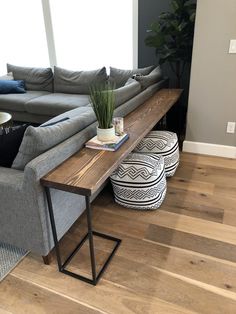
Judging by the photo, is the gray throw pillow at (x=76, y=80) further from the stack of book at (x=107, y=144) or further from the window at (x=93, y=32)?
the stack of book at (x=107, y=144)

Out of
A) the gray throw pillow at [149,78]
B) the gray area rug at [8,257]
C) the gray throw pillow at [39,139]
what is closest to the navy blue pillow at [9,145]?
the gray throw pillow at [39,139]

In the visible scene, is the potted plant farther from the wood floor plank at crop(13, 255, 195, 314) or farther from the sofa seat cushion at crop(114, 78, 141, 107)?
the wood floor plank at crop(13, 255, 195, 314)

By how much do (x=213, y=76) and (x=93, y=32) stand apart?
2.34 metres

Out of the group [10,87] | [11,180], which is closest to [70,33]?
[10,87]

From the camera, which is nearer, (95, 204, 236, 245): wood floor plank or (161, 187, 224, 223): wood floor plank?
(95, 204, 236, 245): wood floor plank

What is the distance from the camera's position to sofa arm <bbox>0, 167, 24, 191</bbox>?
1.42m

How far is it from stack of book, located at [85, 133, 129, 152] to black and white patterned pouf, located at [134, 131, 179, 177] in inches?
27.0

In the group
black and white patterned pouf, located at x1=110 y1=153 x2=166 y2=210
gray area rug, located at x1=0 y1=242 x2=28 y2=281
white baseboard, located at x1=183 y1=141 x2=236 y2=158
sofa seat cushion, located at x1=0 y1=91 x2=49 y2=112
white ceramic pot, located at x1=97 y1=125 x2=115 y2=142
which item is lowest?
gray area rug, located at x1=0 y1=242 x2=28 y2=281

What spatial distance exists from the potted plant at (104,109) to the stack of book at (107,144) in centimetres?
3

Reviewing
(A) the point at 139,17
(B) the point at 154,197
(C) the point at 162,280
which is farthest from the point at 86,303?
(A) the point at 139,17

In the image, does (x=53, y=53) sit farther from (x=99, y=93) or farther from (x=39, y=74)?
(x=99, y=93)

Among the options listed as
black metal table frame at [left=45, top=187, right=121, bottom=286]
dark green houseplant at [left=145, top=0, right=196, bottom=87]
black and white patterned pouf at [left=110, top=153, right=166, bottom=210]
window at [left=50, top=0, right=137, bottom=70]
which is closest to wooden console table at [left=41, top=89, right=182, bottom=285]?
black metal table frame at [left=45, top=187, right=121, bottom=286]

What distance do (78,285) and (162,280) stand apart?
492 mm

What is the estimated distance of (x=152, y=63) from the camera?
3.89 m
